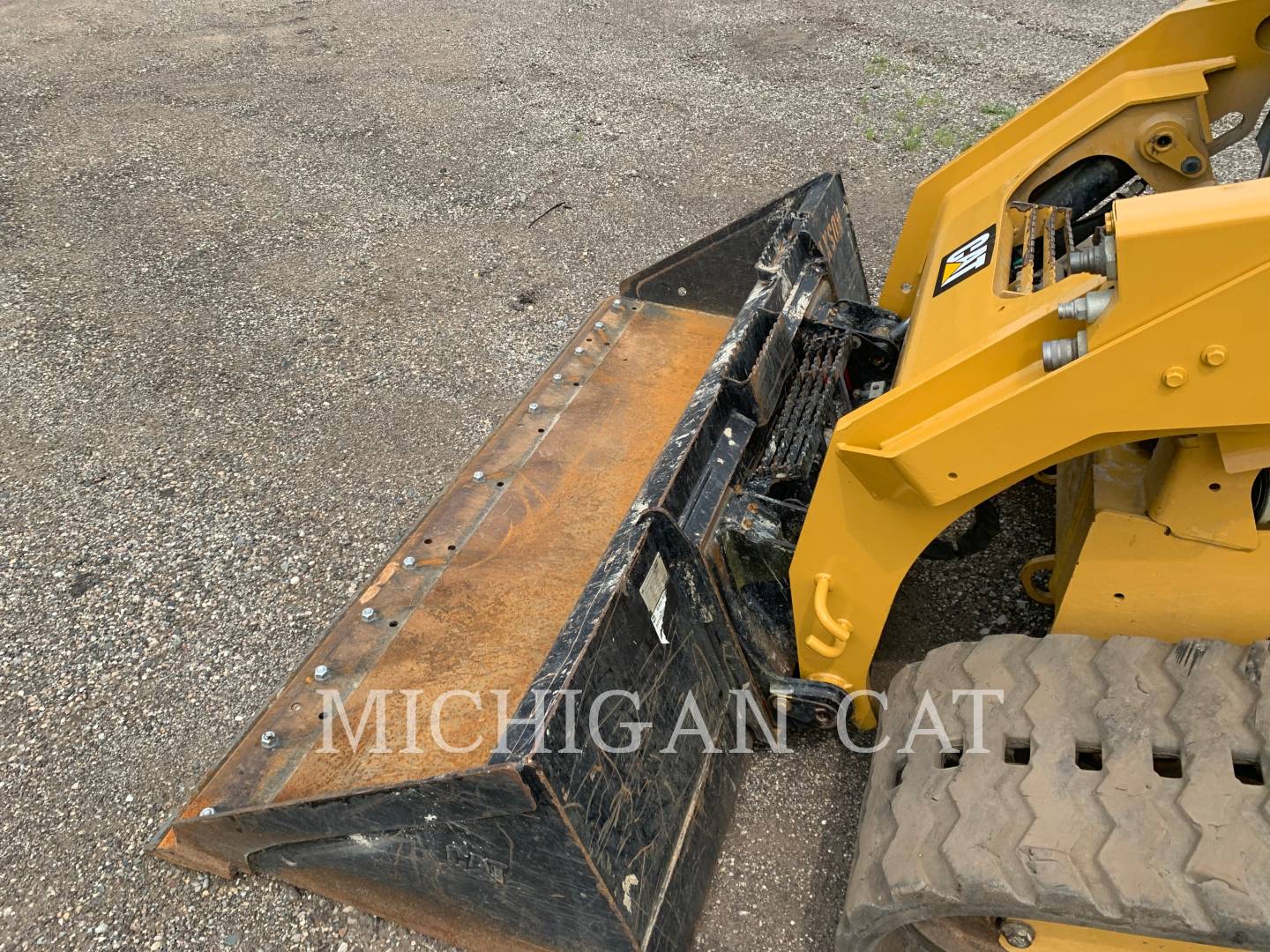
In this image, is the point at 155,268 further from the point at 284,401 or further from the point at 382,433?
the point at 382,433

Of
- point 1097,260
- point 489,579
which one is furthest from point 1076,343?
point 489,579

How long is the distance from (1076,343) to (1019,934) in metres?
1.05

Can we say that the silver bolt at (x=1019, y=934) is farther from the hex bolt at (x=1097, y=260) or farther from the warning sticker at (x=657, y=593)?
the hex bolt at (x=1097, y=260)

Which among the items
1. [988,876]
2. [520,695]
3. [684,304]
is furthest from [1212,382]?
[684,304]

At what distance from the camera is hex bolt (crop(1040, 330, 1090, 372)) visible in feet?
4.94

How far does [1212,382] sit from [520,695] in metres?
1.52

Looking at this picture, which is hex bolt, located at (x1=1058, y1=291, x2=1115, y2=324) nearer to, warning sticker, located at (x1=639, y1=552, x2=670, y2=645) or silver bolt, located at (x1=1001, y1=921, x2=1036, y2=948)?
warning sticker, located at (x1=639, y1=552, x2=670, y2=645)

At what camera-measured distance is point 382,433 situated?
3877mm

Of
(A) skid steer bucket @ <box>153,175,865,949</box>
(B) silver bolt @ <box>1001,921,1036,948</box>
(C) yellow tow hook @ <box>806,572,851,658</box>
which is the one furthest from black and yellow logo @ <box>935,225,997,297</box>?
(B) silver bolt @ <box>1001,921,1036,948</box>

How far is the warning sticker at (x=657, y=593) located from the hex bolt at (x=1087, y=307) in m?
0.87

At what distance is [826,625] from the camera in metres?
1.95

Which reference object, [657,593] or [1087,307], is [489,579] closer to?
[657,593]

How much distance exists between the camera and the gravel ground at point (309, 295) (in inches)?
101

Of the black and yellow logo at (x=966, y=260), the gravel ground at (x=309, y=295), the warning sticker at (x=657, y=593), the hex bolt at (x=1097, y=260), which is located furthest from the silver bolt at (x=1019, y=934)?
the black and yellow logo at (x=966, y=260)
